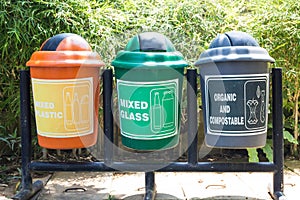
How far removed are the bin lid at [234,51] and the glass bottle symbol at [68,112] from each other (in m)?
0.79

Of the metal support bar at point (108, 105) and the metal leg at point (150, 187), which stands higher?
the metal support bar at point (108, 105)

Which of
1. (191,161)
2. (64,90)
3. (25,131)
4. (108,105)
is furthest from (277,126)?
(25,131)

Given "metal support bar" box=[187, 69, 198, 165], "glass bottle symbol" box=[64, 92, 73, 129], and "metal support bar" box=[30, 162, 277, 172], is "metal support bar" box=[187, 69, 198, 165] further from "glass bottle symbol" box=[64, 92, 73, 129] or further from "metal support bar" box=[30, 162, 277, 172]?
"glass bottle symbol" box=[64, 92, 73, 129]

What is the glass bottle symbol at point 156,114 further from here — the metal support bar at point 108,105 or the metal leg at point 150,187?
the metal leg at point 150,187

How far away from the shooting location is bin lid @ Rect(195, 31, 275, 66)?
2136mm

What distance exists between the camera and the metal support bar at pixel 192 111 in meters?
2.37

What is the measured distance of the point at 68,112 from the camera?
2266 millimetres

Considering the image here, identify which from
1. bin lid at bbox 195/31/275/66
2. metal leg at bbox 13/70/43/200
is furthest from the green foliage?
bin lid at bbox 195/31/275/66

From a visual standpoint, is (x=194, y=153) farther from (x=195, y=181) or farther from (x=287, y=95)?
(x=287, y=95)

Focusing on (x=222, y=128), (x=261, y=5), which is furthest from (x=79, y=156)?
(x=261, y=5)

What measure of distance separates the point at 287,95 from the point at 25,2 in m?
2.24

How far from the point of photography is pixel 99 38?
3.03 meters

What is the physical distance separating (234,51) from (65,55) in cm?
97

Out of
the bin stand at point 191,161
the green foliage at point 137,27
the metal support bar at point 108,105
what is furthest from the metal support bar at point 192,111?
the green foliage at point 137,27
